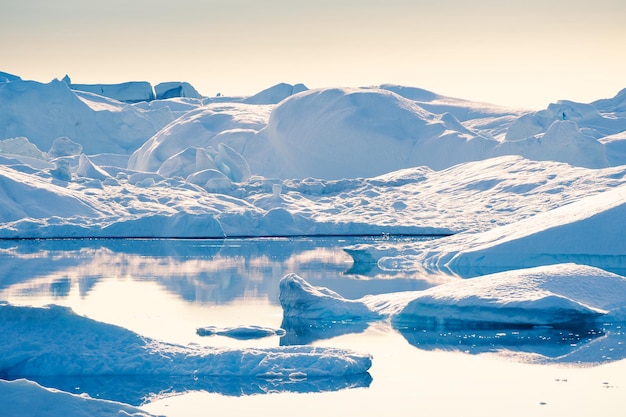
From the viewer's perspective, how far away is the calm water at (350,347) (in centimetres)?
924

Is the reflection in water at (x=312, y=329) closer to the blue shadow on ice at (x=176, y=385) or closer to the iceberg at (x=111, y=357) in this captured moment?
the iceberg at (x=111, y=357)

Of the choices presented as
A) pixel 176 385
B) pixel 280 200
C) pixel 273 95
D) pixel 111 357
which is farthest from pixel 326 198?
pixel 176 385

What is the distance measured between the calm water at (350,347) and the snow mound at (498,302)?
0.25m

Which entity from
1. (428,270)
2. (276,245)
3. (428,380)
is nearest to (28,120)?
(276,245)

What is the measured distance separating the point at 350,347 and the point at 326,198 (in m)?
27.4

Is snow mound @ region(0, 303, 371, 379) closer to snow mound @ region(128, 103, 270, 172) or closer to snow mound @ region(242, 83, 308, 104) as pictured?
snow mound @ region(128, 103, 270, 172)

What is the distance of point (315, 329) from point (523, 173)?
24092 mm

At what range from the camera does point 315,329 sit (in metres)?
13.7

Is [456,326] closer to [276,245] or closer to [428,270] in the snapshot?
[428,270]

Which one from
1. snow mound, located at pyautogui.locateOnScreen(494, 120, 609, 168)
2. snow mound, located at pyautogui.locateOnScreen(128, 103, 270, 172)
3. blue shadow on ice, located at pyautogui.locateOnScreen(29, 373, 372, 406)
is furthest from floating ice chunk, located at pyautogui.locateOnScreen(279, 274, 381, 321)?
snow mound, located at pyautogui.locateOnScreen(128, 103, 270, 172)

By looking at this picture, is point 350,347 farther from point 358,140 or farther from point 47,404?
point 358,140

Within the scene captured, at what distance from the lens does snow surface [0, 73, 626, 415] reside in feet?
33.6

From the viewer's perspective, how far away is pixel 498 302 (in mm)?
13102

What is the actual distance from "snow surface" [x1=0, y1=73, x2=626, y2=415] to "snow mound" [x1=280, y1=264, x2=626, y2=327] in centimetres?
3
